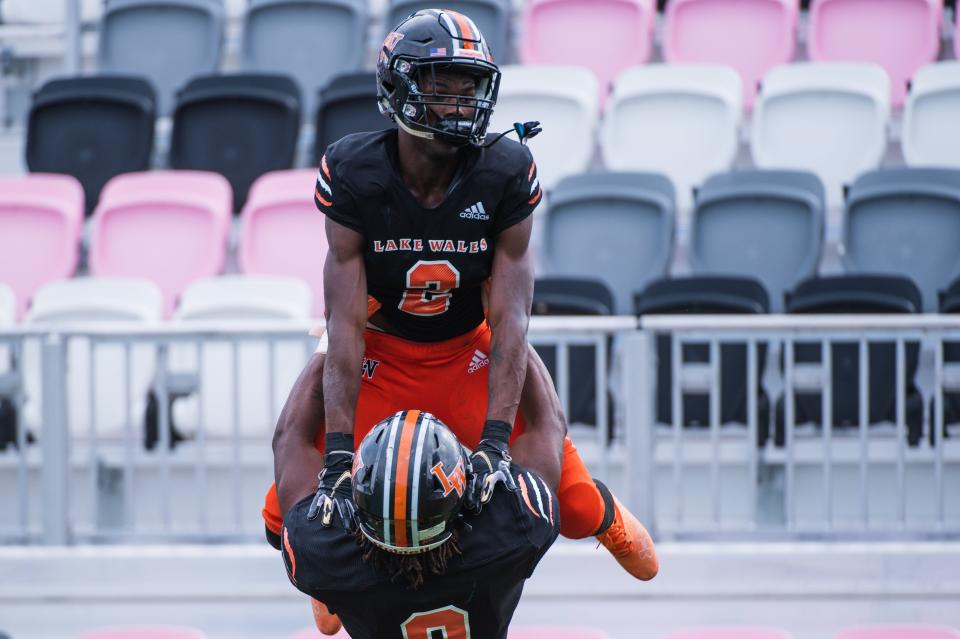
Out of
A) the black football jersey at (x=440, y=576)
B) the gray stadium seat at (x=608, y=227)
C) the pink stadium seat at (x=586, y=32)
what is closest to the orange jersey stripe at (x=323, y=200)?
the black football jersey at (x=440, y=576)

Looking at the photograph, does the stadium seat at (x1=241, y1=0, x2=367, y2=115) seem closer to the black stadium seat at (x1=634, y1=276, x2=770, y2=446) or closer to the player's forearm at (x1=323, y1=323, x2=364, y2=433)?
the black stadium seat at (x1=634, y1=276, x2=770, y2=446)

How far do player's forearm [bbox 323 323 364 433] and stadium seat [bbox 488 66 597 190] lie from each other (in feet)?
15.8

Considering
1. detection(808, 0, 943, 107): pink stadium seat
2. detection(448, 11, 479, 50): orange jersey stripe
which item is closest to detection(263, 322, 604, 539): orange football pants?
detection(448, 11, 479, 50): orange jersey stripe

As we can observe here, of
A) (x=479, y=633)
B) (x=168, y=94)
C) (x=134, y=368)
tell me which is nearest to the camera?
(x=479, y=633)

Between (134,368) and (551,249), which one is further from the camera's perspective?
(551,249)

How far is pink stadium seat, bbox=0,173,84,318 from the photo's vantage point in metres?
8.30

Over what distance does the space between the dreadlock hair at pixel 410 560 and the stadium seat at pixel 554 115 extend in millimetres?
5204

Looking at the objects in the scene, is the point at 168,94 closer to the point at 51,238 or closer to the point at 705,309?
the point at 51,238

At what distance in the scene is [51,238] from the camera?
27.6 ft

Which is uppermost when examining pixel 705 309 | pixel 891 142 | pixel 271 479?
pixel 891 142

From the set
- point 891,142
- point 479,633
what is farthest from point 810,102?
point 479,633

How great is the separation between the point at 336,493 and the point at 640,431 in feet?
8.81

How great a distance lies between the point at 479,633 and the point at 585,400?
2876mm

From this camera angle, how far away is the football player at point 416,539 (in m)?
3.52
